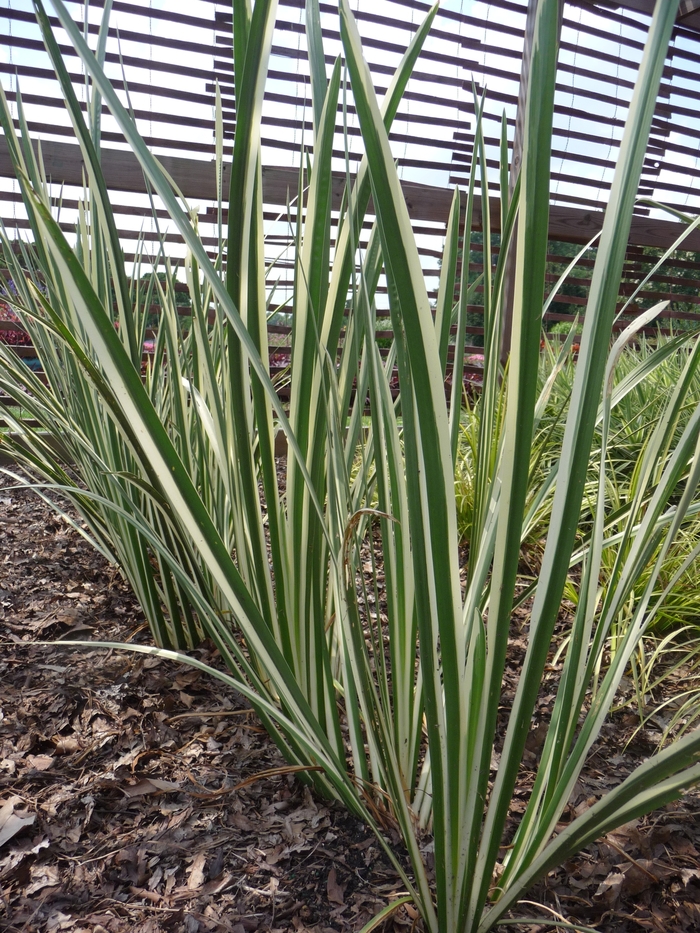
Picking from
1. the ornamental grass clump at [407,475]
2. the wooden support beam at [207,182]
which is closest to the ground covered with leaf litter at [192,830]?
the ornamental grass clump at [407,475]

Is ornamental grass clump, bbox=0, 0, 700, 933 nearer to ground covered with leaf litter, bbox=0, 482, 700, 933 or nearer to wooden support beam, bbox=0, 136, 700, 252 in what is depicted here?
ground covered with leaf litter, bbox=0, 482, 700, 933

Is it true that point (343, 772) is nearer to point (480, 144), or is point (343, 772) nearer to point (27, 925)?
point (27, 925)

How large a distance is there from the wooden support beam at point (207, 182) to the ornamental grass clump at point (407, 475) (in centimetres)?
167

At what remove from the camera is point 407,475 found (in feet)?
1.41

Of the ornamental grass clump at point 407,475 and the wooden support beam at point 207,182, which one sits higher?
the wooden support beam at point 207,182

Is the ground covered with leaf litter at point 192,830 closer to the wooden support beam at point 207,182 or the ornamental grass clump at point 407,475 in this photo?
the ornamental grass clump at point 407,475

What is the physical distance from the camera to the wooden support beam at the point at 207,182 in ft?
8.29

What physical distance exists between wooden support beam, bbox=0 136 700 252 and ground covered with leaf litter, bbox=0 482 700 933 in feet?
5.56

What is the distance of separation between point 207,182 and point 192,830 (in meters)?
2.71

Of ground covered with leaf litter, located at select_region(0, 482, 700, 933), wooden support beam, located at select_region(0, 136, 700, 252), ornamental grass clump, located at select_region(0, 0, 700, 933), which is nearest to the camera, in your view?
ornamental grass clump, located at select_region(0, 0, 700, 933)

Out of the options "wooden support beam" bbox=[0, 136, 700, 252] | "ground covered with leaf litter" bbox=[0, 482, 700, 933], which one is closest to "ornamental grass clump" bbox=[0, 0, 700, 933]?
"ground covered with leaf litter" bbox=[0, 482, 700, 933]

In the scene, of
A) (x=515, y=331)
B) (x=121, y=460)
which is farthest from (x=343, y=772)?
(x=121, y=460)

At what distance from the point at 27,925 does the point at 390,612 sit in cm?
48

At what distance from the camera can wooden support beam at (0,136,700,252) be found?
2527mm
